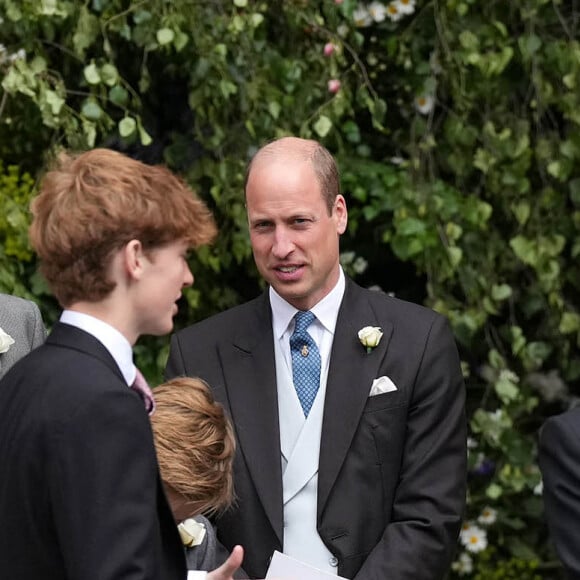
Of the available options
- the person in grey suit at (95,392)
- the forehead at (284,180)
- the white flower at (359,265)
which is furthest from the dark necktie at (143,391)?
the white flower at (359,265)

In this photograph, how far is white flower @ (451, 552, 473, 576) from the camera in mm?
4715

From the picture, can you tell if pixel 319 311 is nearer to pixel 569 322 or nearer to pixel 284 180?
pixel 284 180

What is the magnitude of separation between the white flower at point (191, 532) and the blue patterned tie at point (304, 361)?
1.26 ft

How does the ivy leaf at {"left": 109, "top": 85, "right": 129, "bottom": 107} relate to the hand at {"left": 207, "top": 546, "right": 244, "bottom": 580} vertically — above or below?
above

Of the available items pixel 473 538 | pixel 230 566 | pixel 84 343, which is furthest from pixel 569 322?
pixel 84 343

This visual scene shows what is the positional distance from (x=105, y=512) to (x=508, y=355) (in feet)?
10.5

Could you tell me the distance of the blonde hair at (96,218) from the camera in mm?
1831

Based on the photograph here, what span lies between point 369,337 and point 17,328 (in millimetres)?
800

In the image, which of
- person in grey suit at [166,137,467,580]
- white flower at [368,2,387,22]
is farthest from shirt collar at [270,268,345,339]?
white flower at [368,2,387,22]

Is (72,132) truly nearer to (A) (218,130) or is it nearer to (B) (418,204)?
(A) (218,130)

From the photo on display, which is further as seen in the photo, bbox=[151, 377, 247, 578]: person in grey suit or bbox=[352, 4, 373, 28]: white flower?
bbox=[352, 4, 373, 28]: white flower

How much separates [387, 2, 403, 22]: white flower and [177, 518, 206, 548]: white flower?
2.30 metres

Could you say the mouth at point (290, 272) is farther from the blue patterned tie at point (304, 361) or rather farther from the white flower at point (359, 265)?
the white flower at point (359, 265)

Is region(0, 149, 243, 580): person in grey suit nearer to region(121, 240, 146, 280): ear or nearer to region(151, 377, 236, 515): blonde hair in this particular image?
region(121, 240, 146, 280): ear
